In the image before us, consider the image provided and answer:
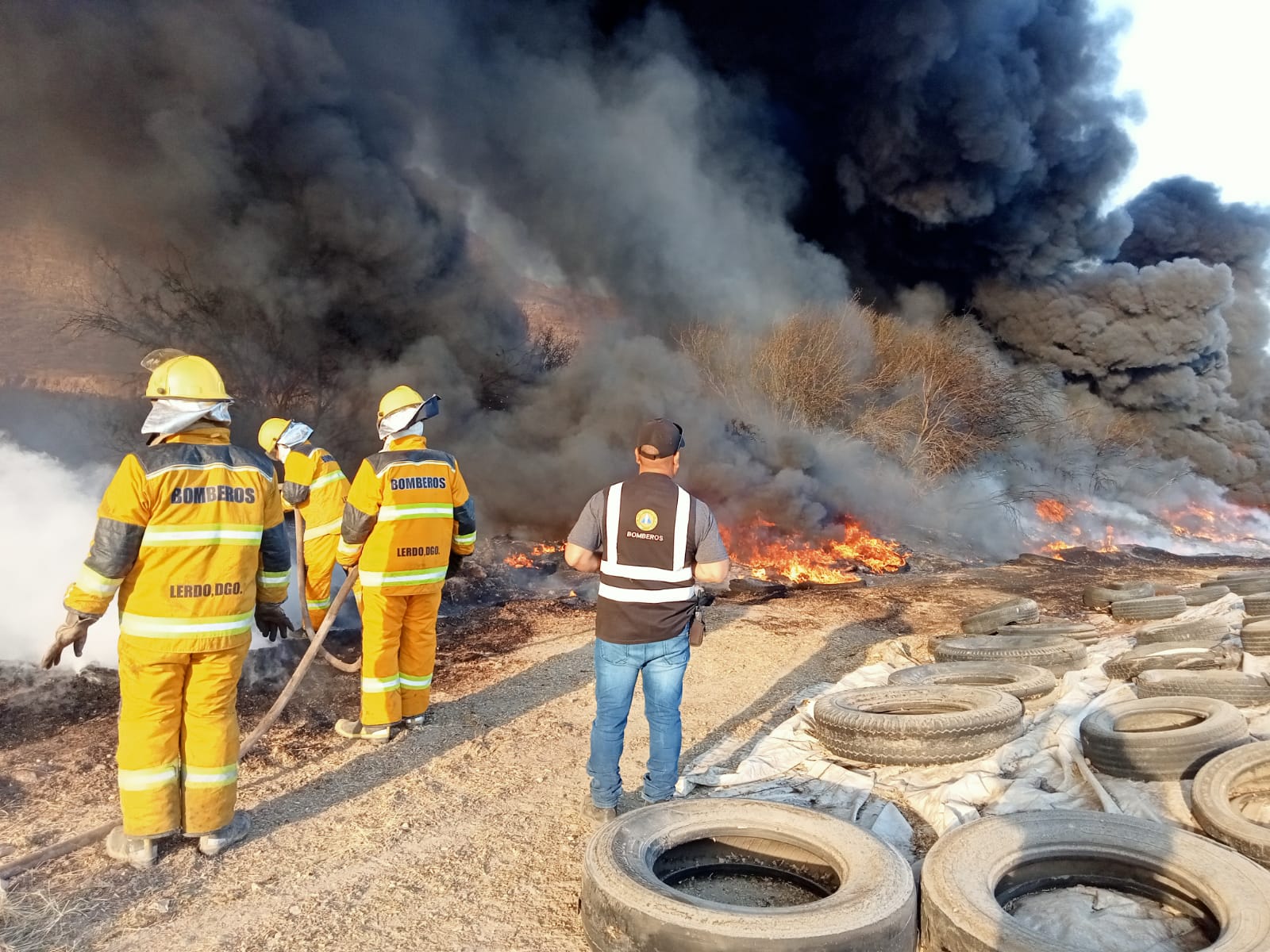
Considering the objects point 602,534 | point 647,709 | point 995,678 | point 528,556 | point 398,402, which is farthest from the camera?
point 528,556

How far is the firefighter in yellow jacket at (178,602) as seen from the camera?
10.9 ft

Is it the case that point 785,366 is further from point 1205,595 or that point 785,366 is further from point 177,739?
point 177,739

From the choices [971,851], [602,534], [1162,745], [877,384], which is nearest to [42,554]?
[602,534]

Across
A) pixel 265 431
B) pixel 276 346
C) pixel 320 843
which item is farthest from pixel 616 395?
pixel 320 843

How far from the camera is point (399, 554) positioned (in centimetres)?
488

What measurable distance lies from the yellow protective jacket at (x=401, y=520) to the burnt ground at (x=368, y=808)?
39.2 inches

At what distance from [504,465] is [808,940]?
1250cm

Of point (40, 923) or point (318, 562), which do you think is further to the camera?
point (318, 562)

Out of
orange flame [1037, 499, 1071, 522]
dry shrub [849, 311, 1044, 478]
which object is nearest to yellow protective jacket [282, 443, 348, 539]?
dry shrub [849, 311, 1044, 478]

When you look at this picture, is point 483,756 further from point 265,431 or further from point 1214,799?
point 1214,799

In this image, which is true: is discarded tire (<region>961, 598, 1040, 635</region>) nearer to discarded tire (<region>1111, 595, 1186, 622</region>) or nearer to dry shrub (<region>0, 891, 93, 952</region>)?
discarded tire (<region>1111, 595, 1186, 622</region>)

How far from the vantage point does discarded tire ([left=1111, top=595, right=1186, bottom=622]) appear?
8.87 meters

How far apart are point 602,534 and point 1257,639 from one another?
17.5ft

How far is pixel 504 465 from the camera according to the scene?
14586 mm
